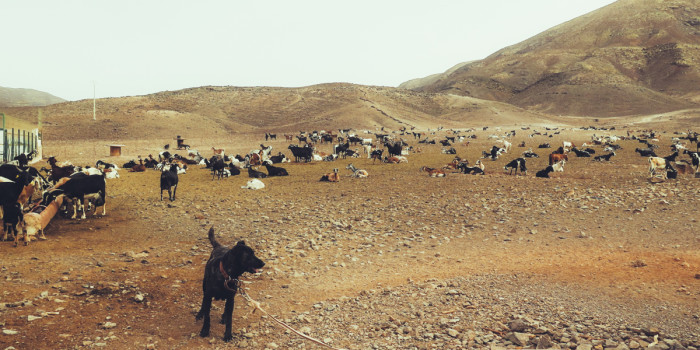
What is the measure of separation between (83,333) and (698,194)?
17824 mm

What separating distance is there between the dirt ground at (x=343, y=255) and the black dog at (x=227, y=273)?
0.41 metres

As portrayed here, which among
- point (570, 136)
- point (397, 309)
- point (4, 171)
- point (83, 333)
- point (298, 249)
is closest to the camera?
point (83, 333)

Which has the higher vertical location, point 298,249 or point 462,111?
point 462,111

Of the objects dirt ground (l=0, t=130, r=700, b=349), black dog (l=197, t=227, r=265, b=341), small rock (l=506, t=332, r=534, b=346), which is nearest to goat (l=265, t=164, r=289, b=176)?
dirt ground (l=0, t=130, r=700, b=349)

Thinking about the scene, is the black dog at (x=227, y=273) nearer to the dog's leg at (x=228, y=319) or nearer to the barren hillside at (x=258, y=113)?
the dog's leg at (x=228, y=319)

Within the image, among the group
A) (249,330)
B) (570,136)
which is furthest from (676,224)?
(570,136)

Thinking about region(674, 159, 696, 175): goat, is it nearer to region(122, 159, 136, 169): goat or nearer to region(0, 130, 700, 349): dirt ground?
region(0, 130, 700, 349): dirt ground

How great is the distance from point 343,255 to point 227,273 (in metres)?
4.43

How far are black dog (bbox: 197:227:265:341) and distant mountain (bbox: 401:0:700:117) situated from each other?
10677 centimetres

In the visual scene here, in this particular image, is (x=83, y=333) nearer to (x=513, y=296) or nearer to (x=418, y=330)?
(x=418, y=330)

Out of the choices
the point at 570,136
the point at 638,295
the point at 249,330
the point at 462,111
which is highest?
the point at 462,111

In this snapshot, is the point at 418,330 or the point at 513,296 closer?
the point at 418,330

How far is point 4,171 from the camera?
42.2 feet

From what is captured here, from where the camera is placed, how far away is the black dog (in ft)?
19.5
